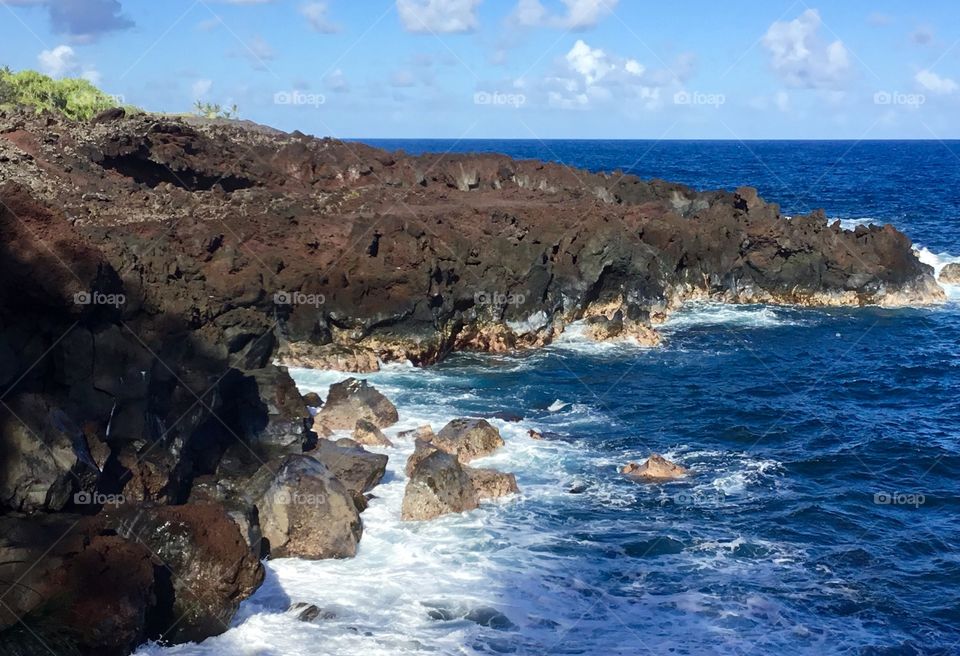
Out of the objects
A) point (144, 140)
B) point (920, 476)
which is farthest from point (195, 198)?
point (920, 476)

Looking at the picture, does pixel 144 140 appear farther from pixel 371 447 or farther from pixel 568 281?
pixel 371 447

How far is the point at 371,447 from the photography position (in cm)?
2653

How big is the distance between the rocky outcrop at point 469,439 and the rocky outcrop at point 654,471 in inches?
148

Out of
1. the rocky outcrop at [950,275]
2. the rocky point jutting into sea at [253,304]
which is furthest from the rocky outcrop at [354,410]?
the rocky outcrop at [950,275]

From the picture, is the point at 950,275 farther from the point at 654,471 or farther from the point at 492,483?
the point at 492,483

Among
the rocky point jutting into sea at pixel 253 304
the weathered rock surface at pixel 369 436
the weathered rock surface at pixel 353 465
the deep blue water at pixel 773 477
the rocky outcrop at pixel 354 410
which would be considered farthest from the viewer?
the rocky outcrop at pixel 354 410

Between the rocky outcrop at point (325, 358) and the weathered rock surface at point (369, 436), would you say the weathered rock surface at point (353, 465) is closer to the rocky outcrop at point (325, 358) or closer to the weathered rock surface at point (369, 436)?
the weathered rock surface at point (369, 436)

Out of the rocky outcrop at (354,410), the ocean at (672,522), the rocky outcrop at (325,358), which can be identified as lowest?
the ocean at (672,522)

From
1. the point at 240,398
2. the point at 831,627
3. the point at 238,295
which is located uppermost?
the point at 238,295

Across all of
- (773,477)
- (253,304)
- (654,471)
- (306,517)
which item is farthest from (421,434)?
(773,477)

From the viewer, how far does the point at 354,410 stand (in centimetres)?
2838

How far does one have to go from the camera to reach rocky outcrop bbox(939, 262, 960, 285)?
176 feet

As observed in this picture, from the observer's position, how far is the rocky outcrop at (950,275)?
53781mm

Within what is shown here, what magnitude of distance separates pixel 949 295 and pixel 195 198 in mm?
39464
